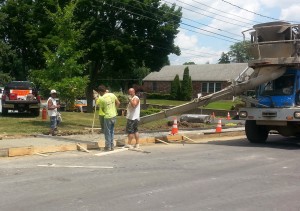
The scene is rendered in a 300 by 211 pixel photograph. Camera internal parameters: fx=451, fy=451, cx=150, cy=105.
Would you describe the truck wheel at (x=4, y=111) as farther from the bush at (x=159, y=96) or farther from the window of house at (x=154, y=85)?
the window of house at (x=154, y=85)

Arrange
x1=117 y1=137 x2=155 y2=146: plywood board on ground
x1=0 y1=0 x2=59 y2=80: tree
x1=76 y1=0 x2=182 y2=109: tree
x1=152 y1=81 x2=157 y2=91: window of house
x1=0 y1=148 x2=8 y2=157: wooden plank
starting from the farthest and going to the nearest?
1. x1=152 y1=81 x2=157 y2=91: window of house
2. x1=76 y1=0 x2=182 y2=109: tree
3. x1=0 y1=0 x2=59 y2=80: tree
4. x1=117 y1=137 x2=155 y2=146: plywood board on ground
5. x1=0 y1=148 x2=8 y2=157: wooden plank

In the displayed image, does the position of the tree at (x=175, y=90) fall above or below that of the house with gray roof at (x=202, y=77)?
below

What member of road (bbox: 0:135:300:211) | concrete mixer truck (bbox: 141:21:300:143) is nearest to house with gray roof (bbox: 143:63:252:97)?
concrete mixer truck (bbox: 141:21:300:143)

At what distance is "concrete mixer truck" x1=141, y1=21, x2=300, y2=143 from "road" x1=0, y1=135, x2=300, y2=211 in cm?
215

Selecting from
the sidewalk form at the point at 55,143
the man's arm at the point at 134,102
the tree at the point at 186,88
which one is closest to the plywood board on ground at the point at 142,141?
the sidewalk form at the point at 55,143

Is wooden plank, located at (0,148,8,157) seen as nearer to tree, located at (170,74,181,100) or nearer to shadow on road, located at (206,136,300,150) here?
shadow on road, located at (206,136,300,150)

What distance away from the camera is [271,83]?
51.1 ft

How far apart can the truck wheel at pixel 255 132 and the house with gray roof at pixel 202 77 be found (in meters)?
40.2

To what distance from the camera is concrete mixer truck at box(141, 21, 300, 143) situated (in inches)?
586

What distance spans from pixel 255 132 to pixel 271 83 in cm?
189

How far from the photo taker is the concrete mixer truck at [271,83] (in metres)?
14.9

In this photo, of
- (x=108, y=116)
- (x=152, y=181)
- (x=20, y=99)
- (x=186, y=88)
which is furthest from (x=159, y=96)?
(x=152, y=181)

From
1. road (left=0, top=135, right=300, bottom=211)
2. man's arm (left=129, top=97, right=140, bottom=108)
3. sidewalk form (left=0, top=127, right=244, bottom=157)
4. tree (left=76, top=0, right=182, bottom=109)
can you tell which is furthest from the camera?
tree (left=76, top=0, right=182, bottom=109)

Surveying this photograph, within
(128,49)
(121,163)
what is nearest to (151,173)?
(121,163)
